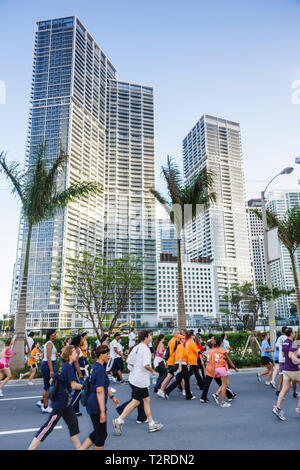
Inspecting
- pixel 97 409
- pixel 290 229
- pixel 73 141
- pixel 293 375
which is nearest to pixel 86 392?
pixel 97 409

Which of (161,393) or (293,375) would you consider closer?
(293,375)

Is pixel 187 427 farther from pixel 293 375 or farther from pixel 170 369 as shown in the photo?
pixel 170 369

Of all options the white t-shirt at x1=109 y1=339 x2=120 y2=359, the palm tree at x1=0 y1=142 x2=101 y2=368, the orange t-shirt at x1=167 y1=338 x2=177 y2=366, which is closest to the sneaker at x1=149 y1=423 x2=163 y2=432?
the orange t-shirt at x1=167 y1=338 x2=177 y2=366

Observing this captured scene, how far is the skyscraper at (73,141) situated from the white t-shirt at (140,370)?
9658cm

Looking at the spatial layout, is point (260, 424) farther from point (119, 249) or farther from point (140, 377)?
point (119, 249)

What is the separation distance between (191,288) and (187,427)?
543 feet

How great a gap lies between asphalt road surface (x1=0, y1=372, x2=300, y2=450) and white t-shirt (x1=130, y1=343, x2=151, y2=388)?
83cm

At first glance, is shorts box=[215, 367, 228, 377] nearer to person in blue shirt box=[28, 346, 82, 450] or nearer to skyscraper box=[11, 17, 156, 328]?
person in blue shirt box=[28, 346, 82, 450]

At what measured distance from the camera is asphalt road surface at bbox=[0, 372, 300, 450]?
4.92 m

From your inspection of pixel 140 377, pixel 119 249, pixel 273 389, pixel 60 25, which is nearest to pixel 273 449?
pixel 140 377

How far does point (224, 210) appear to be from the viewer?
176875 millimetres

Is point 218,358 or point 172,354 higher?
point 218,358

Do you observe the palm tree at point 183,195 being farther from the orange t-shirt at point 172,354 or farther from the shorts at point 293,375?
the shorts at point 293,375
